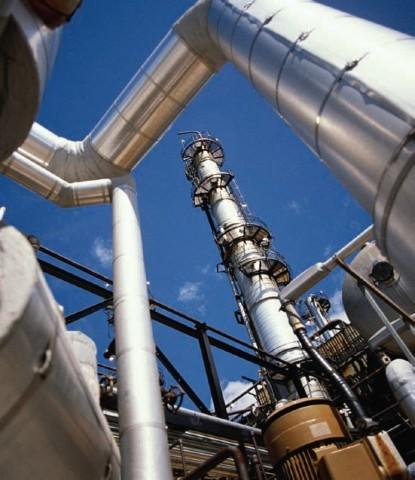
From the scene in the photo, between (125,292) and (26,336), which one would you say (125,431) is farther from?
(26,336)

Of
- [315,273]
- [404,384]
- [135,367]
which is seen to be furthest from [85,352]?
[404,384]

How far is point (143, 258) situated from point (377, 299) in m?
7.57

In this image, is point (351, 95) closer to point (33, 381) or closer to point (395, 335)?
point (395, 335)

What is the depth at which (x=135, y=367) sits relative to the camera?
4.76 metres

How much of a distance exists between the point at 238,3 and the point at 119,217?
12.2 feet

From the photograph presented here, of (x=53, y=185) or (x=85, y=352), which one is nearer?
(x=85, y=352)

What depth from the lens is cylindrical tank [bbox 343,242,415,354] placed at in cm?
969

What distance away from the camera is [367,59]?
3410mm

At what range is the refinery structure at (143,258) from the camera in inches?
73.5

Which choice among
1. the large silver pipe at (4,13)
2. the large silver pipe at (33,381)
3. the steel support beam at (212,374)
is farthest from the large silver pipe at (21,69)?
the steel support beam at (212,374)

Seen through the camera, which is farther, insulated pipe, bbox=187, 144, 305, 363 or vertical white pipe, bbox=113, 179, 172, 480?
insulated pipe, bbox=187, 144, 305, 363

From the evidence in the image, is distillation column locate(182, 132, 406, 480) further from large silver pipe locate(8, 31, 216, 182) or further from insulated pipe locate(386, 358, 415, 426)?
large silver pipe locate(8, 31, 216, 182)

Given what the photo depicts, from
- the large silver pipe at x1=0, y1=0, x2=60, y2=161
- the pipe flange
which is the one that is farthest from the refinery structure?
the pipe flange

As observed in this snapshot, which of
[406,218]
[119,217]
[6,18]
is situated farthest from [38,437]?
[119,217]
